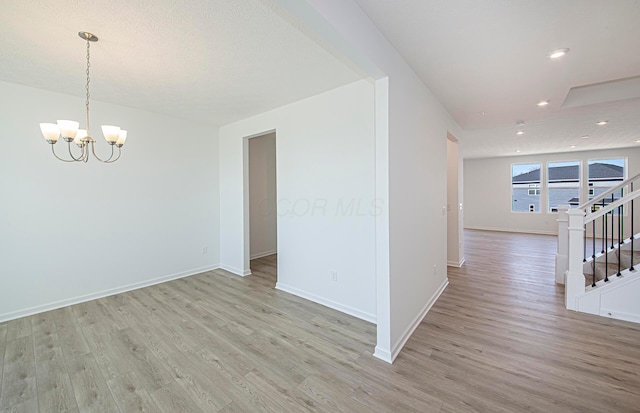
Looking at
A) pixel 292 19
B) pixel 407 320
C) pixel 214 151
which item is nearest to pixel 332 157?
pixel 292 19

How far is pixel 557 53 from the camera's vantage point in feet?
7.40

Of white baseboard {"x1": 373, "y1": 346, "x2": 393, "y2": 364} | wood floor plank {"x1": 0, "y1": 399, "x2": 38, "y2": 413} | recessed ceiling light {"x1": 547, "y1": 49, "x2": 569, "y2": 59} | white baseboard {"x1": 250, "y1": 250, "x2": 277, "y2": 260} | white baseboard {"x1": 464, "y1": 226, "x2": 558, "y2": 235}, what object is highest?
recessed ceiling light {"x1": 547, "y1": 49, "x2": 569, "y2": 59}

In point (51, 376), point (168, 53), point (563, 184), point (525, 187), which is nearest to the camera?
point (51, 376)

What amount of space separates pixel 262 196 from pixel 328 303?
10.8ft

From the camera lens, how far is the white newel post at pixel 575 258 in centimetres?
304

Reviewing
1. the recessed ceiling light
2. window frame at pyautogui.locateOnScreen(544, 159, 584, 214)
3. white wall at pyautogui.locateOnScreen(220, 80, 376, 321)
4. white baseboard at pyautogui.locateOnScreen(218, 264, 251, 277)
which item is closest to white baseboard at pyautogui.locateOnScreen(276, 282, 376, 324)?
white wall at pyautogui.locateOnScreen(220, 80, 376, 321)

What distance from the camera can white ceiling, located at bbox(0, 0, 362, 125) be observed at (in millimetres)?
1796

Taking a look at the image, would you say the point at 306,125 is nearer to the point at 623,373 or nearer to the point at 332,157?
the point at 332,157

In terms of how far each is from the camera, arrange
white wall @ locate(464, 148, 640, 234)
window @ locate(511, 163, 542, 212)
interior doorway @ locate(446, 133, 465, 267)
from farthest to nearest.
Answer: window @ locate(511, 163, 542, 212) → white wall @ locate(464, 148, 640, 234) → interior doorway @ locate(446, 133, 465, 267)

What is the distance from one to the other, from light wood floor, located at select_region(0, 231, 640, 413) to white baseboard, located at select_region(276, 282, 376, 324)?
0.12m

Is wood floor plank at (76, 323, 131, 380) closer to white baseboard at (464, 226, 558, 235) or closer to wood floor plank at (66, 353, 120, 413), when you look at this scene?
wood floor plank at (66, 353, 120, 413)

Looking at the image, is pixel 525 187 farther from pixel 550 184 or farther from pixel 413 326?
pixel 413 326

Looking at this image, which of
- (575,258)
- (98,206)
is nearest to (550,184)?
(575,258)

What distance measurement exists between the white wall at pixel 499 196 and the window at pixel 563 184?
175 mm
